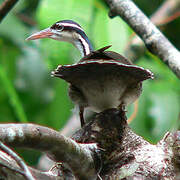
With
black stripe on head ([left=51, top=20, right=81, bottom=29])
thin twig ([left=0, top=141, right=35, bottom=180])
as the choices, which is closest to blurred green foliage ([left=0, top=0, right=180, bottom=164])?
black stripe on head ([left=51, top=20, right=81, bottom=29])

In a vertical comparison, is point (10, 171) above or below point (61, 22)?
below

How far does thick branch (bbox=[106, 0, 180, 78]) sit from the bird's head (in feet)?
1.02

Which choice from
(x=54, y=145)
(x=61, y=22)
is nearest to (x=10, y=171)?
(x=54, y=145)

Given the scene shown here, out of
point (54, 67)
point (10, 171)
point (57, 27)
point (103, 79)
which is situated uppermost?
point (103, 79)

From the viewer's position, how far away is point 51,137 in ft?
7.60

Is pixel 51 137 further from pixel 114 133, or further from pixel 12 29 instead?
pixel 12 29

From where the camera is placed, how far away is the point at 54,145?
7.80 feet

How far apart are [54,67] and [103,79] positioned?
1108mm

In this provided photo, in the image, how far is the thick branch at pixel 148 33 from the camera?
3461 mm

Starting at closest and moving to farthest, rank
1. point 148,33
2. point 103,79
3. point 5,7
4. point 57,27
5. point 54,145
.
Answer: point 54,145 → point 103,79 → point 5,7 → point 148,33 → point 57,27

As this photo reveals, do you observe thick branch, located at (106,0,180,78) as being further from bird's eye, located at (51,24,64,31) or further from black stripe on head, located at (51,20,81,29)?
bird's eye, located at (51,24,64,31)

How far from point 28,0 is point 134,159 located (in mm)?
3744

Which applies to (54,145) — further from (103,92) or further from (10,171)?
(103,92)

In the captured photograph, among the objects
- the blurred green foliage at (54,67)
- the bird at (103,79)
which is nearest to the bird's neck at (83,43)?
the blurred green foliage at (54,67)
